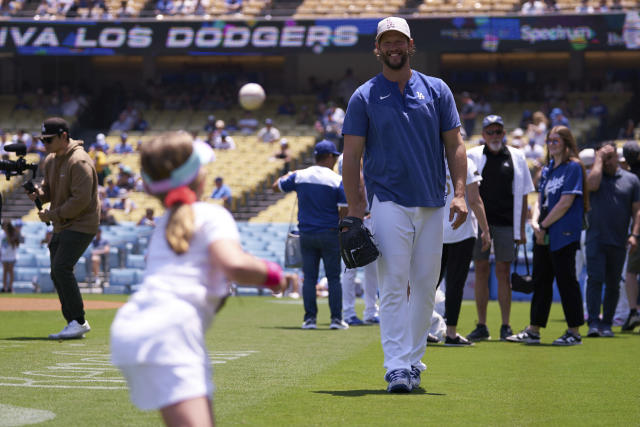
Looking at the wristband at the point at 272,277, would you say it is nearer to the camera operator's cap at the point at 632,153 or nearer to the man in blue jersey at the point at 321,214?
the man in blue jersey at the point at 321,214

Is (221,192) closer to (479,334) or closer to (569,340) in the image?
(479,334)

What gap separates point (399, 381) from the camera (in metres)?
6.15

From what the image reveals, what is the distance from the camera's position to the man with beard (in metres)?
10.0

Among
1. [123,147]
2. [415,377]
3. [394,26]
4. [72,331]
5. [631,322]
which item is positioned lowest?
[631,322]

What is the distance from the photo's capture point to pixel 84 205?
9430 millimetres

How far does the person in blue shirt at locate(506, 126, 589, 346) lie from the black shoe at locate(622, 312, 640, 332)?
2.44 m

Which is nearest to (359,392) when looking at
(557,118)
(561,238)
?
(561,238)

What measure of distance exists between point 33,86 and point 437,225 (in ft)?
112

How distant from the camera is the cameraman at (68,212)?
30.8ft

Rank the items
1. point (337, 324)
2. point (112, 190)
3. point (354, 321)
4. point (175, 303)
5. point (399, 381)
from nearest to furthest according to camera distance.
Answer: point (175, 303), point (399, 381), point (337, 324), point (354, 321), point (112, 190)

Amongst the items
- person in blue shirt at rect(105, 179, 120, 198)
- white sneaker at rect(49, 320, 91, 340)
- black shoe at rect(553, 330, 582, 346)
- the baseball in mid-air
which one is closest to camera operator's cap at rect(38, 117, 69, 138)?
white sneaker at rect(49, 320, 91, 340)

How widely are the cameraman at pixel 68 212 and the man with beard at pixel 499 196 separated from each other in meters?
3.72

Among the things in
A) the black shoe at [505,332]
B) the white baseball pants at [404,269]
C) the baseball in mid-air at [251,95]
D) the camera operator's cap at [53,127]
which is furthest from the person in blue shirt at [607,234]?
the baseball in mid-air at [251,95]

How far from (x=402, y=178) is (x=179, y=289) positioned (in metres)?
3.11
